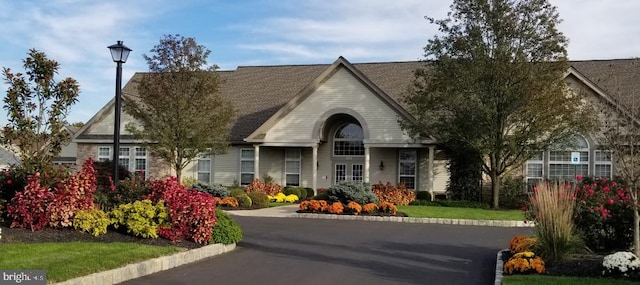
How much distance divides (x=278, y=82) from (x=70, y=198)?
1023 inches

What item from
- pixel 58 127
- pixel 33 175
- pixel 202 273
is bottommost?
pixel 202 273

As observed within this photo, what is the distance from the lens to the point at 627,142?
10141mm

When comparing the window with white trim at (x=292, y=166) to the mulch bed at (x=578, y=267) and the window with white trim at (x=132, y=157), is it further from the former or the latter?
the mulch bed at (x=578, y=267)

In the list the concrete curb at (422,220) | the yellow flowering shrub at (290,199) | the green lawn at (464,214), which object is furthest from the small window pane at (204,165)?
the green lawn at (464,214)

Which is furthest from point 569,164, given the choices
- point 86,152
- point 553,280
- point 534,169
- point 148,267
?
point 86,152

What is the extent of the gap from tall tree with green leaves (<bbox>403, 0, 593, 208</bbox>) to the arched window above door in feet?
23.6

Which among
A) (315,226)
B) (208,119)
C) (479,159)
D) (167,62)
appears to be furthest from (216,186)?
(479,159)

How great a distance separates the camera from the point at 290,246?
13375 mm

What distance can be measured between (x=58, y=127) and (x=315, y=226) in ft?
25.9

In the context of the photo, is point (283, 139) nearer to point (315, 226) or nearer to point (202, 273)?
point (315, 226)

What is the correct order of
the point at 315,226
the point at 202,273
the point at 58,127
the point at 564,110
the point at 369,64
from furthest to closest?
the point at 369,64
the point at 564,110
the point at 315,226
the point at 58,127
the point at 202,273

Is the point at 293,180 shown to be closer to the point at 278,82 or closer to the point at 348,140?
the point at 348,140

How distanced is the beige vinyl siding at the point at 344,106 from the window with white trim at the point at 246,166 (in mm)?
2365

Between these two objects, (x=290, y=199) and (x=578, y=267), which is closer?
(x=578, y=267)
